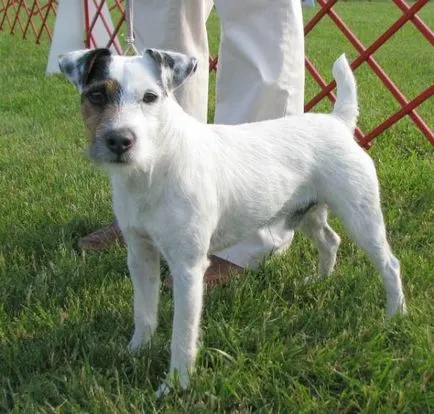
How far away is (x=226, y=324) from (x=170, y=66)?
932 millimetres

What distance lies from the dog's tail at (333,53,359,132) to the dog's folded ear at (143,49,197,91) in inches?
28.3

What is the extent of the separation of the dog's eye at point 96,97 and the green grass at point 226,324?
0.85m

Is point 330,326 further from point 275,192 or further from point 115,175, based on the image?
point 115,175

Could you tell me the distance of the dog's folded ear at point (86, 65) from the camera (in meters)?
1.86

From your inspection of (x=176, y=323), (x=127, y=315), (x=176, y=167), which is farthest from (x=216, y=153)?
(x=127, y=315)

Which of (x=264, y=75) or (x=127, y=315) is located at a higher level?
(x=264, y=75)

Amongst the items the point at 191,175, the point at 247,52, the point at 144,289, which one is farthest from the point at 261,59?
the point at 144,289

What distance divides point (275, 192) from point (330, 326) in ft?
1.77

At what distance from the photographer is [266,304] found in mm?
2402

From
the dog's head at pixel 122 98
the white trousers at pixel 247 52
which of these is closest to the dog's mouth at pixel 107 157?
the dog's head at pixel 122 98

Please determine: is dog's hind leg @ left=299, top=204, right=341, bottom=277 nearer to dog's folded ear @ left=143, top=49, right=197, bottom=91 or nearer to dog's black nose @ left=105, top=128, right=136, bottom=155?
dog's folded ear @ left=143, top=49, right=197, bottom=91

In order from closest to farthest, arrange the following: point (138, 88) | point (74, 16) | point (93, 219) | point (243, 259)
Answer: point (138, 88) → point (243, 259) → point (93, 219) → point (74, 16)

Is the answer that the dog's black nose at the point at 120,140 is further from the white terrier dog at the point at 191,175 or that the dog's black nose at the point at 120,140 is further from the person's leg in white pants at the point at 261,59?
the person's leg in white pants at the point at 261,59

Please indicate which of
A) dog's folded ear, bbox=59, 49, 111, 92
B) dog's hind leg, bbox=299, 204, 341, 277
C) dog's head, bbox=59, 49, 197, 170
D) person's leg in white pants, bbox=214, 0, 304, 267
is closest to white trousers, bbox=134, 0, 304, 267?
person's leg in white pants, bbox=214, 0, 304, 267
